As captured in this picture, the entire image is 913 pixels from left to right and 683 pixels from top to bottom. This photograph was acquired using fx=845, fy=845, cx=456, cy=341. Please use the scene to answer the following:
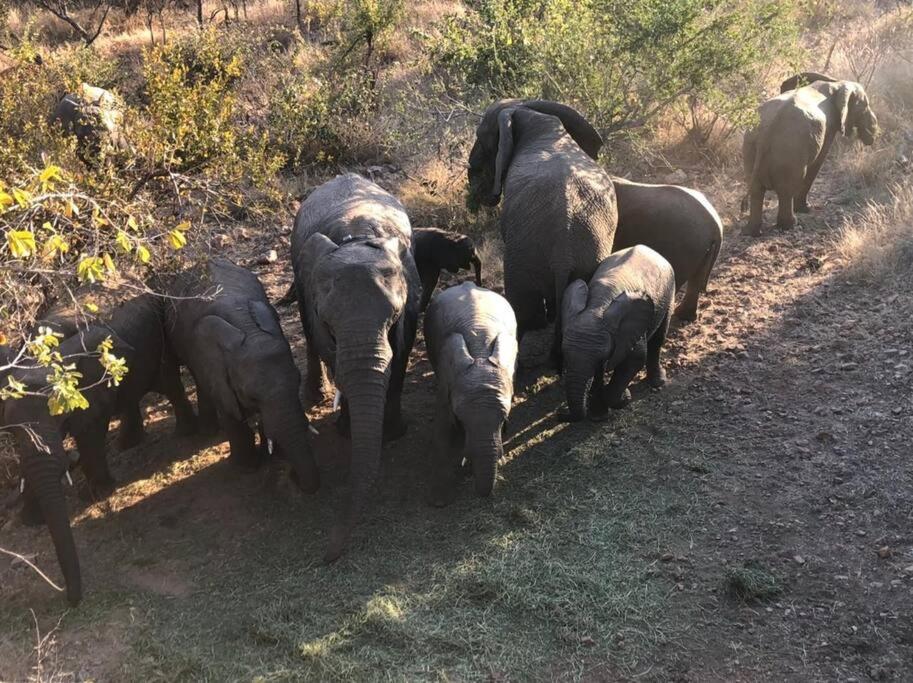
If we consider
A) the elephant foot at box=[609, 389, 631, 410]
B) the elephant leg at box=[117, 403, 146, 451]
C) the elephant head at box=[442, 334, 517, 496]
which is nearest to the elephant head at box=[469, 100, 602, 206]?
the elephant foot at box=[609, 389, 631, 410]

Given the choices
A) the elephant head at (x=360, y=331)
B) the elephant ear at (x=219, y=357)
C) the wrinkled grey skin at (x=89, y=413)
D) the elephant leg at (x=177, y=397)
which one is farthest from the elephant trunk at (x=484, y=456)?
the elephant leg at (x=177, y=397)

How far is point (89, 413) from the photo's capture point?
6672 millimetres

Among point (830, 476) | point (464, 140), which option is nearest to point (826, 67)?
point (464, 140)

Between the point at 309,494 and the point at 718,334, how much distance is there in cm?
469

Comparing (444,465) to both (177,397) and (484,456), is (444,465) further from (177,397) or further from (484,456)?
(177,397)

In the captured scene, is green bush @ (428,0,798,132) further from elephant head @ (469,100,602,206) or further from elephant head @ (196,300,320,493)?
elephant head @ (196,300,320,493)

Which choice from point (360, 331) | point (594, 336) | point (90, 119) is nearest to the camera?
point (360, 331)

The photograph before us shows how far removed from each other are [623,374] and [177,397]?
415 cm

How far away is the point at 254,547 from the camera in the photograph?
21.4ft

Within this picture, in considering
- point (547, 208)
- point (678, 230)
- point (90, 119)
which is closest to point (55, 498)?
point (90, 119)

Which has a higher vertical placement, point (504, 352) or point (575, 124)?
point (575, 124)

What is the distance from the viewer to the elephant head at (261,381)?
672cm

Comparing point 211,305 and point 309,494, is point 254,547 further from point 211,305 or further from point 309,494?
point 211,305

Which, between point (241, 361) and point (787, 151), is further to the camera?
point (787, 151)
